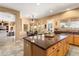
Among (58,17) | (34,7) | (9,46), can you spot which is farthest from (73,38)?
(9,46)

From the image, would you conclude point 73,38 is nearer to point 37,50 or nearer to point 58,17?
point 58,17

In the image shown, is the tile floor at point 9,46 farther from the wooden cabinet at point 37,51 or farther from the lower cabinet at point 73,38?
the lower cabinet at point 73,38

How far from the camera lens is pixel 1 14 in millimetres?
1738

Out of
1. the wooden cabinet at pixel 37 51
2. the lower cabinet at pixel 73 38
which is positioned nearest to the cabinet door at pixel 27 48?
the wooden cabinet at pixel 37 51

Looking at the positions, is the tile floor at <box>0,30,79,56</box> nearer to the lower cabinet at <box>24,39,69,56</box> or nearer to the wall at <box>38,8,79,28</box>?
the lower cabinet at <box>24,39,69,56</box>

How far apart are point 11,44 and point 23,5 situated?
0.84 metres

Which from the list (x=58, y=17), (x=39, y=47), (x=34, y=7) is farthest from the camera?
(x=58, y=17)

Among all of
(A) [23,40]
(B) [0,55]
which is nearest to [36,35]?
(A) [23,40]

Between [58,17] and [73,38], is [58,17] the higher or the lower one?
the higher one

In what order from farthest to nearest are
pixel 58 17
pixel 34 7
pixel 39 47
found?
pixel 58 17 < pixel 34 7 < pixel 39 47

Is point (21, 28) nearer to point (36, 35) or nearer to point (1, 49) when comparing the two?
point (36, 35)

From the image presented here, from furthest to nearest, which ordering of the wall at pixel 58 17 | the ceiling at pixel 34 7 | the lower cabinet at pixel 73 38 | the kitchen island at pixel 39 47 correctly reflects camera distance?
the lower cabinet at pixel 73 38 → the wall at pixel 58 17 → the ceiling at pixel 34 7 → the kitchen island at pixel 39 47

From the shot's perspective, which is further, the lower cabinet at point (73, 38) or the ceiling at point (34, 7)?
the lower cabinet at point (73, 38)

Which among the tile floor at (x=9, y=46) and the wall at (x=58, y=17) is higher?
the wall at (x=58, y=17)
